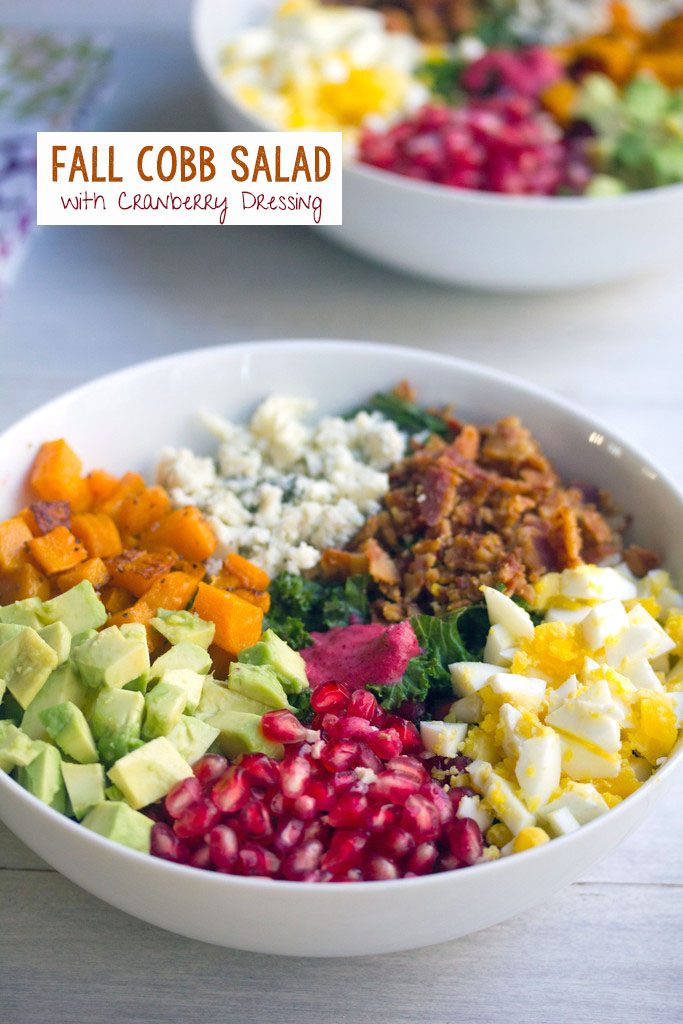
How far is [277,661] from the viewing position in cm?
181

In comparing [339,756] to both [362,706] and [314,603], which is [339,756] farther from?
[314,603]

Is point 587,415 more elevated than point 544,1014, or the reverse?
point 587,415

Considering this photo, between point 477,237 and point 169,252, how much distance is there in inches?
40.7

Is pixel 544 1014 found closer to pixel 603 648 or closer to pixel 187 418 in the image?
pixel 603 648

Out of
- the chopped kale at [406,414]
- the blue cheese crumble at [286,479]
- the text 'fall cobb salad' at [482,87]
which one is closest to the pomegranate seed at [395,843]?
the blue cheese crumble at [286,479]

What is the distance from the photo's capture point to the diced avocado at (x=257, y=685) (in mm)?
1748

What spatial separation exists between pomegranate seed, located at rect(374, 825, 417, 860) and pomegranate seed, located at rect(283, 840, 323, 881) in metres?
0.10

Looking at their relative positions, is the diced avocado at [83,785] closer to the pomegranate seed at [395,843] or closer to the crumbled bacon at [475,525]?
the pomegranate seed at [395,843]

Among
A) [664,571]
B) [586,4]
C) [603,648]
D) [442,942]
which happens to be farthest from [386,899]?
[586,4]

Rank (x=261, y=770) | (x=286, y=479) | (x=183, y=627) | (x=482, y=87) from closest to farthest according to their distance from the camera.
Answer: (x=261, y=770), (x=183, y=627), (x=286, y=479), (x=482, y=87)

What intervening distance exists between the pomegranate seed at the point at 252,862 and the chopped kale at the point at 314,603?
22.4 inches

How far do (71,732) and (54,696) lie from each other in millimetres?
96

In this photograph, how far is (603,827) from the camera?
1.54m

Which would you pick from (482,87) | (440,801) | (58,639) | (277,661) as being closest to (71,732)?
(58,639)
